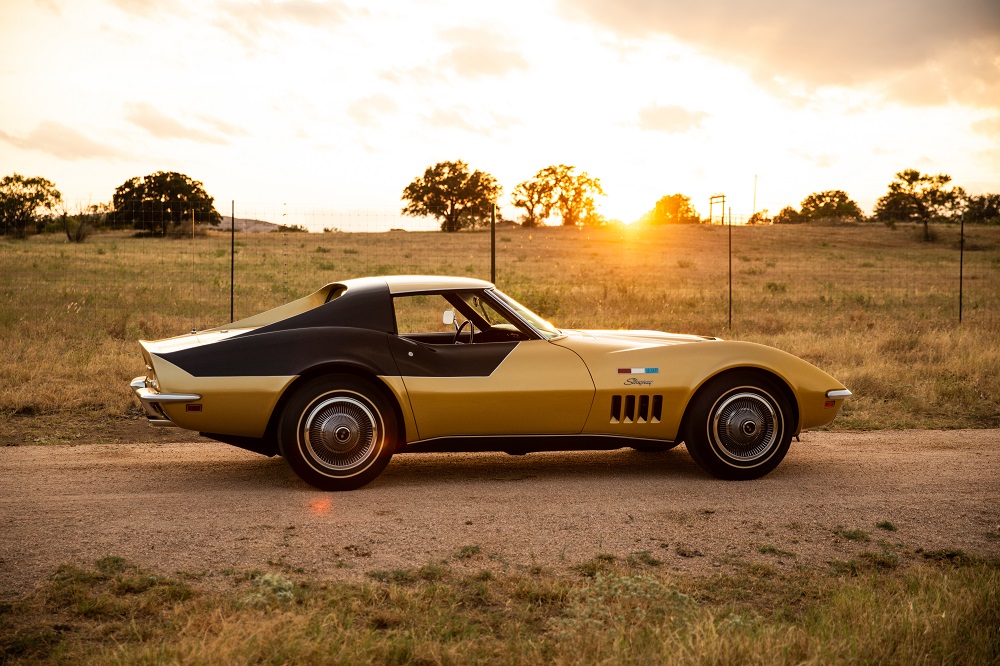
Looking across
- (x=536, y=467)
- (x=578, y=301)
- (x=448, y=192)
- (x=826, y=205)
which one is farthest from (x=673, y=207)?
(x=536, y=467)

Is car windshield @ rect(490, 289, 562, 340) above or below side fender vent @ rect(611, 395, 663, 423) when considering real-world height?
above

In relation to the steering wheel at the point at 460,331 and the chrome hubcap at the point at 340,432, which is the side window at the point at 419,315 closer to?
the steering wheel at the point at 460,331

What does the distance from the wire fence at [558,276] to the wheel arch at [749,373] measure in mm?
6653

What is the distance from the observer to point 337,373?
5.83 m

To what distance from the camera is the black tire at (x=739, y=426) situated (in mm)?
6094

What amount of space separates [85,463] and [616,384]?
3.94m

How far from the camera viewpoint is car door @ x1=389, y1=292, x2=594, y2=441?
5.88 metres

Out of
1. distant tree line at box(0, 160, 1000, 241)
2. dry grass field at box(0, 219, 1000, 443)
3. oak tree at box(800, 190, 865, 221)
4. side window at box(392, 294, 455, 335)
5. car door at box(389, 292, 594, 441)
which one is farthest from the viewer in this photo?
oak tree at box(800, 190, 865, 221)

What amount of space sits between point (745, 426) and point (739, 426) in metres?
0.04

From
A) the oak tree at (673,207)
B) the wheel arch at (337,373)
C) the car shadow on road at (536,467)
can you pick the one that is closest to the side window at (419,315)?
the car shadow on road at (536,467)

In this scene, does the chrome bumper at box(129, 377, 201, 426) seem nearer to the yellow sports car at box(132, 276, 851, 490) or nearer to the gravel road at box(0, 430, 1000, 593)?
the yellow sports car at box(132, 276, 851, 490)

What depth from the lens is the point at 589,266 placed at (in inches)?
1342

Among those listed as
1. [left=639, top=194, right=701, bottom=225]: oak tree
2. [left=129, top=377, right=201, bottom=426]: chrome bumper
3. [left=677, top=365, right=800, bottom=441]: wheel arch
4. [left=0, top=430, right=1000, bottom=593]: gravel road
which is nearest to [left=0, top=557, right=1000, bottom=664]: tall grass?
[left=0, top=430, right=1000, bottom=593]: gravel road

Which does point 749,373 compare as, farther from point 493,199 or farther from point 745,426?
point 493,199
